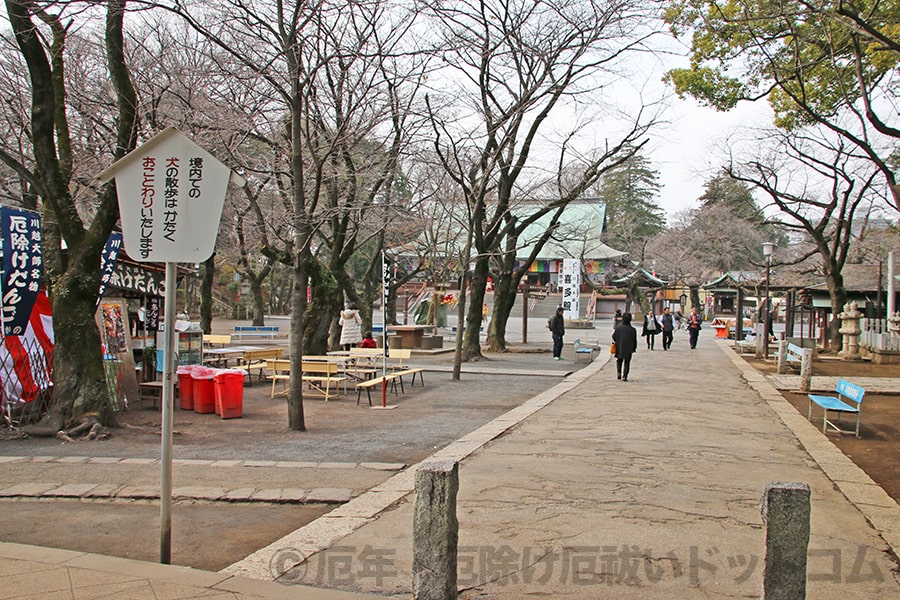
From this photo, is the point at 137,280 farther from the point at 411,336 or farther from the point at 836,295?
the point at 836,295

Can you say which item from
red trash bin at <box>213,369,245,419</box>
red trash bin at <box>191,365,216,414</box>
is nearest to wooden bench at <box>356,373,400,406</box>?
red trash bin at <box>213,369,245,419</box>

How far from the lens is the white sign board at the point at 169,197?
16.3ft

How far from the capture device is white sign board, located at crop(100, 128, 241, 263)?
4.98 meters

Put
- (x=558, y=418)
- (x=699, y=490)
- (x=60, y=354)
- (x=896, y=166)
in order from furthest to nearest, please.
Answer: (x=896, y=166) < (x=558, y=418) < (x=60, y=354) < (x=699, y=490)

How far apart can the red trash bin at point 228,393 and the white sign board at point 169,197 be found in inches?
263

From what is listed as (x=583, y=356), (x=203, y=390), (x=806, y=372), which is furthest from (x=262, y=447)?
(x=583, y=356)

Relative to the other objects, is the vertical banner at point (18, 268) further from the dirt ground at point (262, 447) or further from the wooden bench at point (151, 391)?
the wooden bench at point (151, 391)

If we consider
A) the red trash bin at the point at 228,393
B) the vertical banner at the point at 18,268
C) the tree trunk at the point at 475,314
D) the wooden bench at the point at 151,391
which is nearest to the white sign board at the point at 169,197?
the vertical banner at the point at 18,268

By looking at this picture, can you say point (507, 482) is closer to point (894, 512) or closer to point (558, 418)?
point (894, 512)

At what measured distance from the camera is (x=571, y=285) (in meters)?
47.9

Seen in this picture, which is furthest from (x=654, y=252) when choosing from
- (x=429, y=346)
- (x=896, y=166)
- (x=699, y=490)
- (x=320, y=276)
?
(x=699, y=490)

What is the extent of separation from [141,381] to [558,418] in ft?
26.1

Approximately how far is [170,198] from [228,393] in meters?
6.93

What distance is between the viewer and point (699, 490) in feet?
21.6
